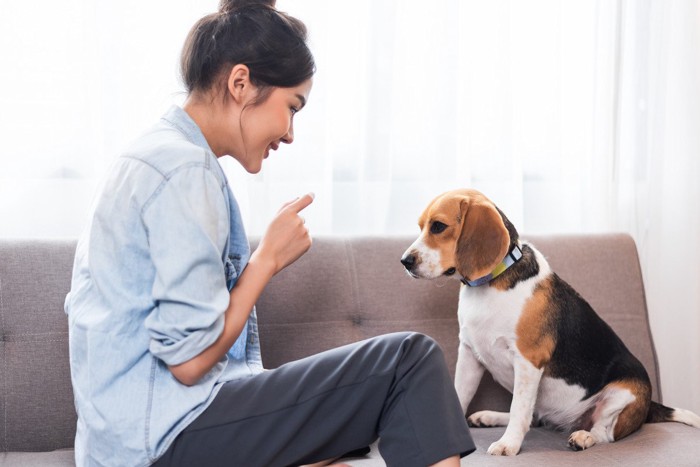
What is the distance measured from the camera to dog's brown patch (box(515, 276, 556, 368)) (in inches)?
80.7

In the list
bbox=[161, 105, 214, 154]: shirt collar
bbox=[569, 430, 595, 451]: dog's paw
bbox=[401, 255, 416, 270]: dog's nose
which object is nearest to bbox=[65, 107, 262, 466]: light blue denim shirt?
bbox=[161, 105, 214, 154]: shirt collar

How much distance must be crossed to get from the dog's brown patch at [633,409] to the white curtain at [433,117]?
2.55 ft

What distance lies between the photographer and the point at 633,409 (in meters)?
2.10

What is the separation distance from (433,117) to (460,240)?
76cm

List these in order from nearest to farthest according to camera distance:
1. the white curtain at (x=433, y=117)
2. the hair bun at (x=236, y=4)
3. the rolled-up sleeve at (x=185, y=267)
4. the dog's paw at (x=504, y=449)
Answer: the rolled-up sleeve at (x=185, y=267), the hair bun at (x=236, y=4), the dog's paw at (x=504, y=449), the white curtain at (x=433, y=117)

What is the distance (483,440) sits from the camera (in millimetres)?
2039

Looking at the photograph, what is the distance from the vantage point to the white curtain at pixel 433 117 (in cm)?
232

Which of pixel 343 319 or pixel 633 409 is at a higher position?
pixel 343 319

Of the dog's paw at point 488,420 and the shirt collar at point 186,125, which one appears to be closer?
the shirt collar at point 186,125

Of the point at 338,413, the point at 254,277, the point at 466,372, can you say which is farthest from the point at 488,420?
the point at 254,277

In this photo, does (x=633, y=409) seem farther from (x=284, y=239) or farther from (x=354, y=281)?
(x=284, y=239)

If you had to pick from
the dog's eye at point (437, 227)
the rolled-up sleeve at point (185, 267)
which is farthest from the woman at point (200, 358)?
the dog's eye at point (437, 227)

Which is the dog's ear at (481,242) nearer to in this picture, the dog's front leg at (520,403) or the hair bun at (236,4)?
the dog's front leg at (520,403)

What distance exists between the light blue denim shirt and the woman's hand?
11 cm
